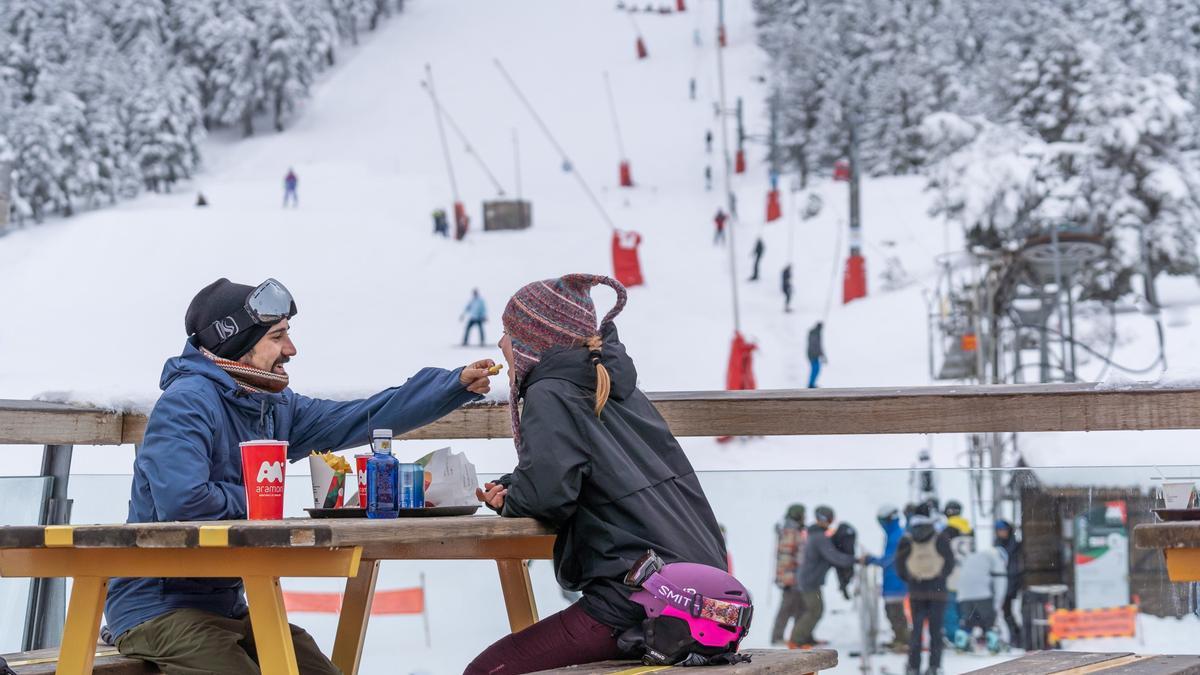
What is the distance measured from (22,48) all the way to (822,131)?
32852mm

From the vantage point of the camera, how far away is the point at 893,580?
5625 mm

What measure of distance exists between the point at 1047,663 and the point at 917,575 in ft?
8.09

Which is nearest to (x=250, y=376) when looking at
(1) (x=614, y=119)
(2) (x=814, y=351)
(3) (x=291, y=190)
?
(2) (x=814, y=351)

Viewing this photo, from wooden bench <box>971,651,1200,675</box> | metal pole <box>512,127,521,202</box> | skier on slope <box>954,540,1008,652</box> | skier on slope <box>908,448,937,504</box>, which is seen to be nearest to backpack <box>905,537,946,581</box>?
skier on slope <box>954,540,1008,652</box>

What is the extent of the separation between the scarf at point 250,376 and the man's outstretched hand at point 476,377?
47cm

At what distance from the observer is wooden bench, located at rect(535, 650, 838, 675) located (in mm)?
2809

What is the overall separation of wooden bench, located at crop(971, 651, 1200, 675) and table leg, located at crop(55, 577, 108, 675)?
1764 millimetres

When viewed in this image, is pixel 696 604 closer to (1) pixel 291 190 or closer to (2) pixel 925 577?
(2) pixel 925 577

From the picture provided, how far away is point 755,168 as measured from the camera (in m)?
54.7

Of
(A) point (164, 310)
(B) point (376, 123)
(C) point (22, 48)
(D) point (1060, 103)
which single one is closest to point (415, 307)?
(A) point (164, 310)

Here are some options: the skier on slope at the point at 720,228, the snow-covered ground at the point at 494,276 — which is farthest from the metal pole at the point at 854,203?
the skier on slope at the point at 720,228

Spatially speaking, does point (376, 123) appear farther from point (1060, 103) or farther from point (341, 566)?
point (341, 566)

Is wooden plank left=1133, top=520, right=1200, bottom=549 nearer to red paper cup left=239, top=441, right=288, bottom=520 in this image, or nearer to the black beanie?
red paper cup left=239, top=441, right=288, bottom=520

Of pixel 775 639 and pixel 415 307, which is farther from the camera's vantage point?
pixel 415 307
